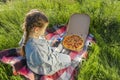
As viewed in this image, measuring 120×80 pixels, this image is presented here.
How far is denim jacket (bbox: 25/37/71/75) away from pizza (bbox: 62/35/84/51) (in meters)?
0.28

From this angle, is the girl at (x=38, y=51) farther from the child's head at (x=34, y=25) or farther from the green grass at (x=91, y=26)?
the green grass at (x=91, y=26)

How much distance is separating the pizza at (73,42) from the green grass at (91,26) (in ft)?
0.39

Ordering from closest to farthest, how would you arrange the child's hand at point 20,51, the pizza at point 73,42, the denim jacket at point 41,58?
the denim jacket at point 41,58 → the child's hand at point 20,51 → the pizza at point 73,42

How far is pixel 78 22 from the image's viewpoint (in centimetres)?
365

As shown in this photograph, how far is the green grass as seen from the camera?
10.7 feet

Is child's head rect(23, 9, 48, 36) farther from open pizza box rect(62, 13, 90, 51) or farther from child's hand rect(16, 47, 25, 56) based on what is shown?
open pizza box rect(62, 13, 90, 51)

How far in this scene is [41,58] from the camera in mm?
3064

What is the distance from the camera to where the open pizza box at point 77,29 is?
3451 mm

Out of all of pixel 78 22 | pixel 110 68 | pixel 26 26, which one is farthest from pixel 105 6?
pixel 26 26

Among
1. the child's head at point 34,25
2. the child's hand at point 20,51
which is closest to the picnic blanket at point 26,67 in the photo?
the child's hand at point 20,51

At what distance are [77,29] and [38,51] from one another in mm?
678

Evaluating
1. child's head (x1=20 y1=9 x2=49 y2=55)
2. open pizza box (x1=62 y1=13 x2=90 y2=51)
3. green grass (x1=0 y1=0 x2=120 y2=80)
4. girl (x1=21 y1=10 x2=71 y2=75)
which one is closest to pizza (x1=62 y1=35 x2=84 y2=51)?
open pizza box (x1=62 y1=13 x2=90 y2=51)

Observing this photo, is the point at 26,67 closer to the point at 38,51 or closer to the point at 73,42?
the point at 38,51

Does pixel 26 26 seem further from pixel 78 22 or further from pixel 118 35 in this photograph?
pixel 118 35
